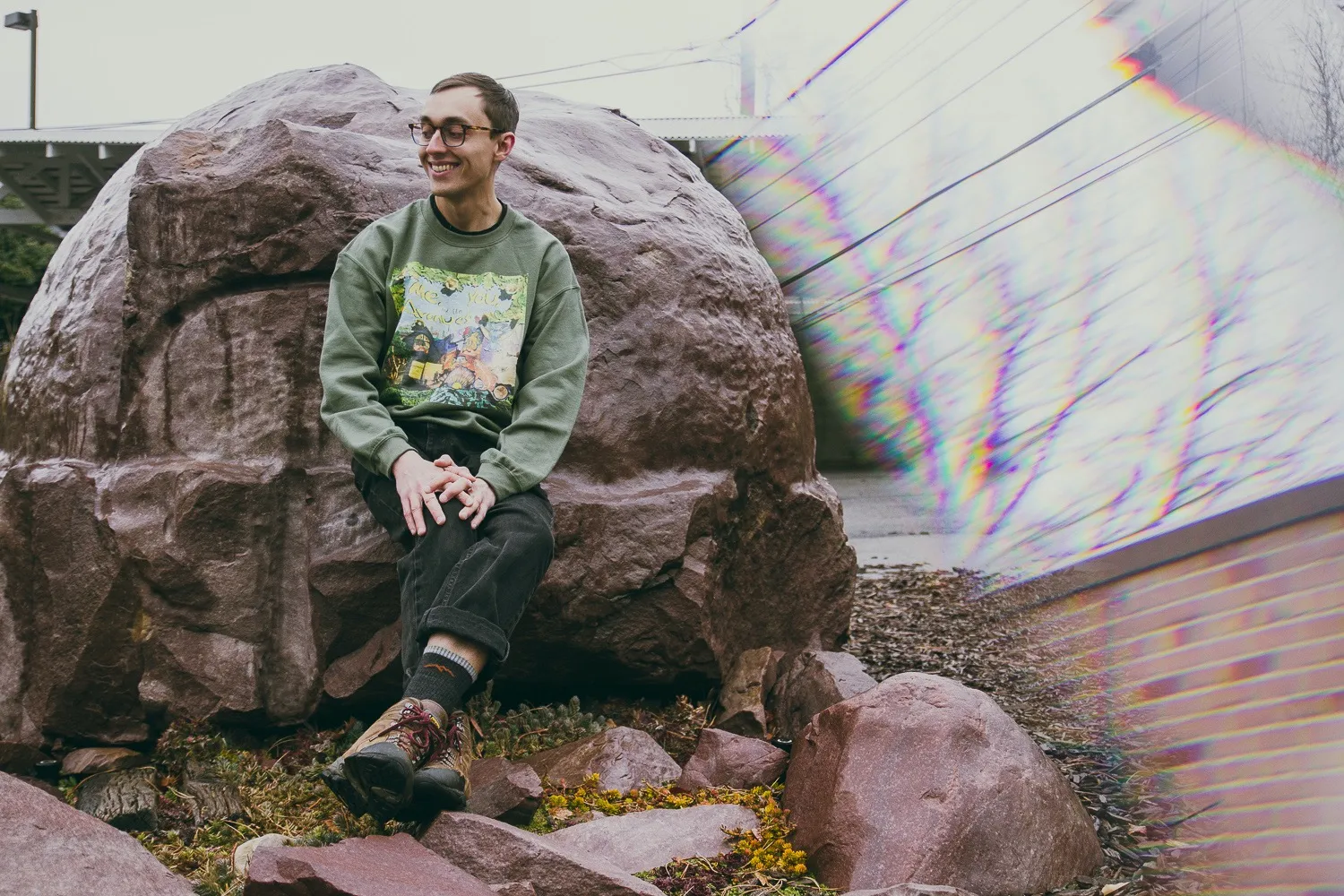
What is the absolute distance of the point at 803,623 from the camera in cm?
432

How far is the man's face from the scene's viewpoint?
3020 millimetres

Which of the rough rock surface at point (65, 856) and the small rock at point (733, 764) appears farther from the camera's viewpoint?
the small rock at point (733, 764)

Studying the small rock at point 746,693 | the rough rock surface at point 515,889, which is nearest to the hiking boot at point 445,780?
the rough rock surface at point 515,889

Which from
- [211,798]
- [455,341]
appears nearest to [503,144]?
[455,341]

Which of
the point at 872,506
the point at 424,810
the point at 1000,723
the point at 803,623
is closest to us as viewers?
the point at 424,810

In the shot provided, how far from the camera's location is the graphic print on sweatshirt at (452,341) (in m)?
Answer: 3.02

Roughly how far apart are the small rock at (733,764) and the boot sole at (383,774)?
42.6 inches

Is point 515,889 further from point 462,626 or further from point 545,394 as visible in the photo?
point 545,394

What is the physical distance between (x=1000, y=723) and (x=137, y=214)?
2871mm

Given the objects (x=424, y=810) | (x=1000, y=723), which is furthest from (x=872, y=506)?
(x=424, y=810)

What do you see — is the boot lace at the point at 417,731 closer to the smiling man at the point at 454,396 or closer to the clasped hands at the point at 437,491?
the smiling man at the point at 454,396

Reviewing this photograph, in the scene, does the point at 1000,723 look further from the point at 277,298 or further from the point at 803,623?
the point at 277,298

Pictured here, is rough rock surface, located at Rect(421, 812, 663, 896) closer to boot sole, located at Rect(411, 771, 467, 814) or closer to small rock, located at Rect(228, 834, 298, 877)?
boot sole, located at Rect(411, 771, 467, 814)

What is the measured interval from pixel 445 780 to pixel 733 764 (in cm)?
105
